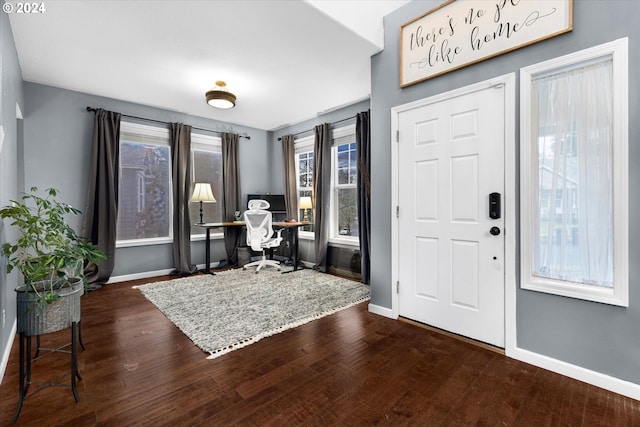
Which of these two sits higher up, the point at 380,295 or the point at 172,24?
the point at 172,24

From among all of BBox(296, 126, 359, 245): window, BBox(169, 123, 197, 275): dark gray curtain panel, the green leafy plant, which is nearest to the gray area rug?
BBox(169, 123, 197, 275): dark gray curtain panel

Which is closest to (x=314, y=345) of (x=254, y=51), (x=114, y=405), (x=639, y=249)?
(x=114, y=405)

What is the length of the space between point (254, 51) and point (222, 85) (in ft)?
3.30

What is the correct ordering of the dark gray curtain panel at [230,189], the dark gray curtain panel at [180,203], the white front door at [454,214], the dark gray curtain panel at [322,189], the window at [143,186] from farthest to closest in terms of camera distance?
1. the dark gray curtain panel at [230,189]
2. the dark gray curtain panel at [322,189]
3. the dark gray curtain panel at [180,203]
4. the window at [143,186]
5. the white front door at [454,214]

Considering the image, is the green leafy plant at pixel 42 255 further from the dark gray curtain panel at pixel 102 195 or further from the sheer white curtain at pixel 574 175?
the sheer white curtain at pixel 574 175

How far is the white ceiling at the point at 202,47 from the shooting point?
2.34 m

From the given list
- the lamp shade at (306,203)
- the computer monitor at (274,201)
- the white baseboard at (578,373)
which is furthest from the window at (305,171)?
the white baseboard at (578,373)

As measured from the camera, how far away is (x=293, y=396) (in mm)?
1700

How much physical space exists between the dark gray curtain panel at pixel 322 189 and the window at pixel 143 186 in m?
2.41

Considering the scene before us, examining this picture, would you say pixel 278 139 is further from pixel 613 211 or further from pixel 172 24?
pixel 613 211

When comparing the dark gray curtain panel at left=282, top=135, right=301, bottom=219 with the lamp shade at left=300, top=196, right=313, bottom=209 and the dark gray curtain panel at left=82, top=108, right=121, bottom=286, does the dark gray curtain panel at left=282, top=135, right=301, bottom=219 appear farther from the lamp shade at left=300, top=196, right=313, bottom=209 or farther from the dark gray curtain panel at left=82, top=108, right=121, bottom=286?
the dark gray curtain panel at left=82, top=108, right=121, bottom=286

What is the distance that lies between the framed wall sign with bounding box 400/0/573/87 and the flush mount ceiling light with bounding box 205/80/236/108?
215 centimetres

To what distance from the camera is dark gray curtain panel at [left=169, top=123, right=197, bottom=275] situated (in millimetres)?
4613

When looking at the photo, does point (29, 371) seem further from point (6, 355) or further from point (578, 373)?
point (578, 373)
